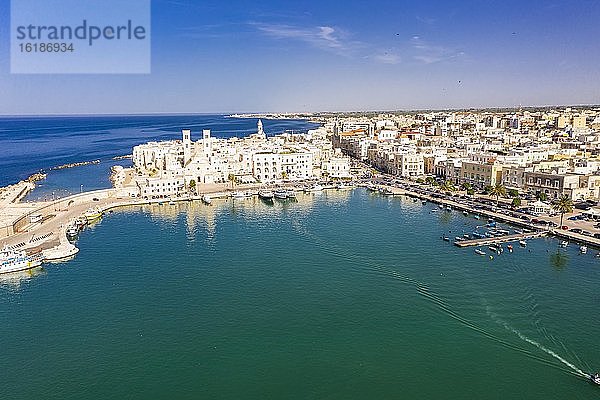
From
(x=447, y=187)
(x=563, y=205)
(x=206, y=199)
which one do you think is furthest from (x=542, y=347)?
(x=206, y=199)

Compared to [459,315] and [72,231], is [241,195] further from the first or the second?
[459,315]

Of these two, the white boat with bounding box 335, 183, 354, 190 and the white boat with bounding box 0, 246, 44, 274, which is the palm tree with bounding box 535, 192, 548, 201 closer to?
the white boat with bounding box 335, 183, 354, 190

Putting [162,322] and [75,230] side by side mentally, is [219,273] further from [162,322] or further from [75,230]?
[75,230]

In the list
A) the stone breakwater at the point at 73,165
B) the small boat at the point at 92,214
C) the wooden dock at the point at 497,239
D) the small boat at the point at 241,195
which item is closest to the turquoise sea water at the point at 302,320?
the wooden dock at the point at 497,239

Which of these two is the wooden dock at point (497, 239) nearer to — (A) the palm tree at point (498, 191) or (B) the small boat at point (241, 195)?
(A) the palm tree at point (498, 191)

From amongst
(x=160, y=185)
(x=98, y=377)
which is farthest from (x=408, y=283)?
(x=160, y=185)

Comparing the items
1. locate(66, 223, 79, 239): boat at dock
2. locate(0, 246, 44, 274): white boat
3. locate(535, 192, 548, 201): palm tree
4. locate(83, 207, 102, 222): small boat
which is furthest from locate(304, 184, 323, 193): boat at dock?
locate(0, 246, 44, 274): white boat

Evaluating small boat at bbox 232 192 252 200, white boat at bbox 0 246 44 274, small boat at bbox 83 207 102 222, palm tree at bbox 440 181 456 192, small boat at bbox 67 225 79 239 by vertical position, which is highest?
palm tree at bbox 440 181 456 192
